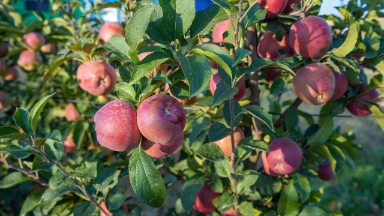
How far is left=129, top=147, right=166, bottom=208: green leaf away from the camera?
66 centimetres

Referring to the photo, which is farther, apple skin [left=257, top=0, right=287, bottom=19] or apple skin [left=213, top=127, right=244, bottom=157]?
apple skin [left=213, top=127, right=244, bottom=157]

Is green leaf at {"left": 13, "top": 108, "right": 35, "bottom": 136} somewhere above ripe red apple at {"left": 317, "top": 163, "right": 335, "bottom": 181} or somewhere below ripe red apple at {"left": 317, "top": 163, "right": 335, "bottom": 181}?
above

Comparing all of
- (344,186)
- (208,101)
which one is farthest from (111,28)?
(344,186)

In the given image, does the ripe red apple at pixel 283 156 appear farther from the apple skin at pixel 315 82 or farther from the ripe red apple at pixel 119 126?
the ripe red apple at pixel 119 126

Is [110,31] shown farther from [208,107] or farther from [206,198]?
[206,198]

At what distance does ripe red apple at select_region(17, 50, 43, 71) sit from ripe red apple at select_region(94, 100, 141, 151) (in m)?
1.20

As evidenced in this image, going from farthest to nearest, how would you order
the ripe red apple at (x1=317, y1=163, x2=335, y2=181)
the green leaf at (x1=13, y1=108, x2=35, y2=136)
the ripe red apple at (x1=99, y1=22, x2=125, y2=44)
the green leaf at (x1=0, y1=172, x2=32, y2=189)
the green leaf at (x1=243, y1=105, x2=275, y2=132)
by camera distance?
the ripe red apple at (x1=317, y1=163, x2=335, y2=181) < the ripe red apple at (x1=99, y1=22, x2=125, y2=44) < the green leaf at (x1=0, y1=172, x2=32, y2=189) < the green leaf at (x1=13, y1=108, x2=35, y2=136) < the green leaf at (x1=243, y1=105, x2=275, y2=132)

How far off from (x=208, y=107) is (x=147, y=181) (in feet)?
1.67

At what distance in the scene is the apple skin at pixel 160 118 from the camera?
61 centimetres

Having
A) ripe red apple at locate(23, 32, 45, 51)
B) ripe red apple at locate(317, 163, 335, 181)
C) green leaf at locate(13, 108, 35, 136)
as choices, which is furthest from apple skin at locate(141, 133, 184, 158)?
ripe red apple at locate(23, 32, 45, 51)

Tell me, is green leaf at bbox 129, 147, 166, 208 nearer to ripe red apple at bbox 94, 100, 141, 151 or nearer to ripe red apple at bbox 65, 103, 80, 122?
ripe red apple at bbox 94, 100, 141, 151

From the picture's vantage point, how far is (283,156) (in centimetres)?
102

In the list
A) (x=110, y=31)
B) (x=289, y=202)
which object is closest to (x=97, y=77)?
(x=110, y=31)

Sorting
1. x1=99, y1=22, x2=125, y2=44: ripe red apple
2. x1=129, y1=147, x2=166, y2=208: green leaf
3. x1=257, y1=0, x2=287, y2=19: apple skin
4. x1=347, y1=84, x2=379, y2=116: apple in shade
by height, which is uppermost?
x1=257, y1=0, x2=287, y2=19: apple skin
